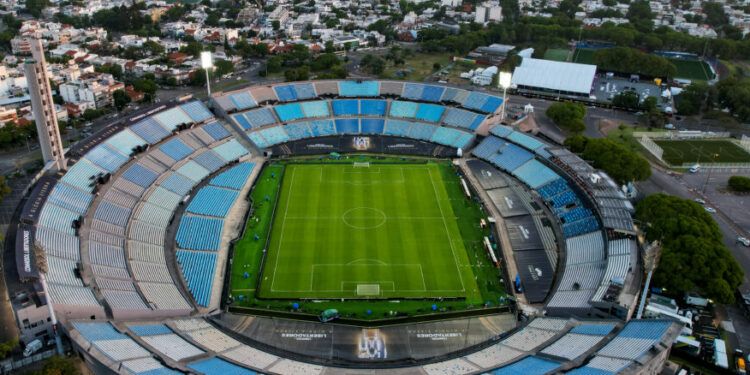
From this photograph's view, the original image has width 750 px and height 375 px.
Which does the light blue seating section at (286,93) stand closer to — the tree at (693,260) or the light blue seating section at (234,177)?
the light blue seating section at (234,177)

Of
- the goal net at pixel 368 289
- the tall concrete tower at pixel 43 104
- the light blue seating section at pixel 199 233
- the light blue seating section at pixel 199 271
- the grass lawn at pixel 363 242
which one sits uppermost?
the tall concrete tower at pixel 43 104

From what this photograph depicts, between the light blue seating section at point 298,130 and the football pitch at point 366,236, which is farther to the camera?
the light blue seating section at point 298,130

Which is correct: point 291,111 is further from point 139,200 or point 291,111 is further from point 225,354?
point 225,354

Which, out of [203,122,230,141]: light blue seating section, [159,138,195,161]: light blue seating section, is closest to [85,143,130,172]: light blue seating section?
[159,138,195,161]: light blue seating section

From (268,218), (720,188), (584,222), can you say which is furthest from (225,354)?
(720,188)

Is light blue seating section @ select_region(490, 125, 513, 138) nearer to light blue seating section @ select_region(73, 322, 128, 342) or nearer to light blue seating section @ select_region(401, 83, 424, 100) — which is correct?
light blue seating section @ select_region(401, 83, 424, 100)

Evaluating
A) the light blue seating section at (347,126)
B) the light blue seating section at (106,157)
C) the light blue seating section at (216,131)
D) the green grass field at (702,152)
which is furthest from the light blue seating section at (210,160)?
the green grass field at (702,152)
